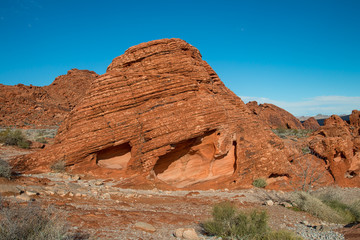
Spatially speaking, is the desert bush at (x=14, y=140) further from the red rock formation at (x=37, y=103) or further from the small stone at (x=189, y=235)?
the red rock formation at (x=37, y=103)

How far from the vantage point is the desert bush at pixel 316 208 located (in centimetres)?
945

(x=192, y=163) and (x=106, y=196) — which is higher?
(x=192, y=163)

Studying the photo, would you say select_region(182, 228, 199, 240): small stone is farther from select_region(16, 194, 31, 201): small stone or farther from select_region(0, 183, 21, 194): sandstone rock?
select_region(0, 183, 21, 194): sandstone rock

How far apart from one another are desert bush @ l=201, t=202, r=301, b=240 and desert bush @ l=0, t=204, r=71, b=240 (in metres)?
3.68

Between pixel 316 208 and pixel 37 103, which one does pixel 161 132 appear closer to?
pixel 316 208

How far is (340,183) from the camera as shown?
593 inches

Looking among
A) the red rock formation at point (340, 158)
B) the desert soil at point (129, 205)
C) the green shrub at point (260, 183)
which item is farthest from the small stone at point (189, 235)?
the red rock formation at point (340, 158)

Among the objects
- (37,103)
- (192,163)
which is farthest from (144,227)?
(37,103)

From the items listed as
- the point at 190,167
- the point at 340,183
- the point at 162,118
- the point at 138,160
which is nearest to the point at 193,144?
the point at 190,167

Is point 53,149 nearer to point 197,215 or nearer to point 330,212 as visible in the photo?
point 197,215

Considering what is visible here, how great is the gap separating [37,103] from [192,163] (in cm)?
5498

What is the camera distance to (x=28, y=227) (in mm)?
3992

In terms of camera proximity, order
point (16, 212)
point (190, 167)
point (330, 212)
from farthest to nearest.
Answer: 1. point (190, 167)
2. point (330, 212)
3. point (16, 212)

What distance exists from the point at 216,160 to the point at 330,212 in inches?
235
